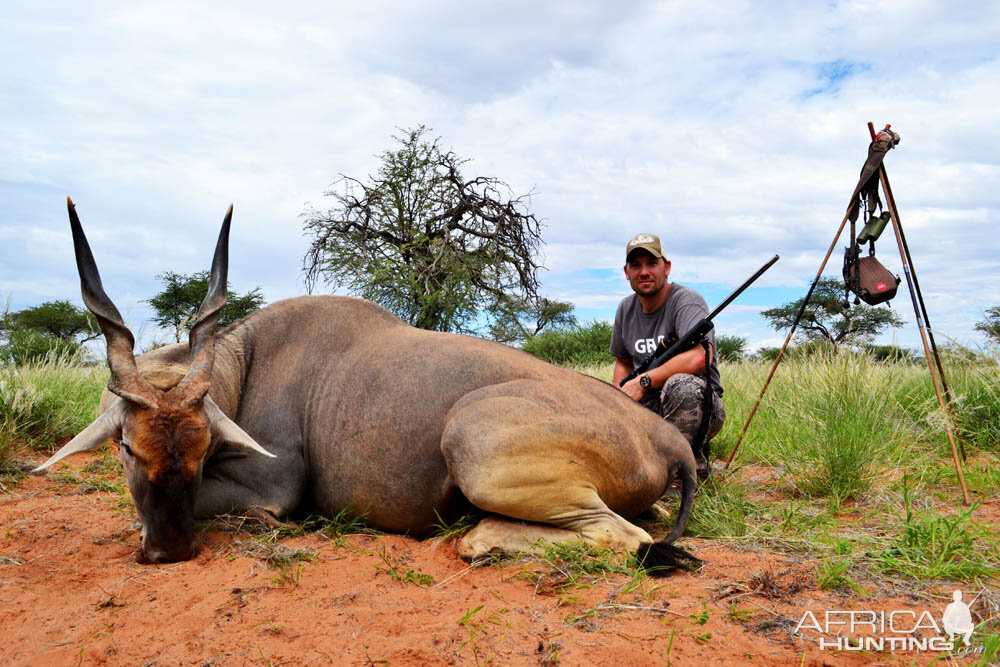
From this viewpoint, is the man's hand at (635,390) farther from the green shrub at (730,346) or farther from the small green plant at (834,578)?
the green shrub at (730,346)

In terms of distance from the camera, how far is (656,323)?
5.69 meters

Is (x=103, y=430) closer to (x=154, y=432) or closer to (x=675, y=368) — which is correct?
(x=154, y=432)

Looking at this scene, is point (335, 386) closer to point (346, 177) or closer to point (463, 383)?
point (463, 383)

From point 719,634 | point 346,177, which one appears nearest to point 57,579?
point 719,634

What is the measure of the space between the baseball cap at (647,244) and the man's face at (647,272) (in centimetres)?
4

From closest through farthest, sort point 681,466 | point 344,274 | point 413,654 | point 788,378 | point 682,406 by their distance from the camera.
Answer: point 413,654 < point 681,466 < point 682,406 < point 788,378 < point 344,274

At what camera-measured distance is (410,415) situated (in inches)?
156

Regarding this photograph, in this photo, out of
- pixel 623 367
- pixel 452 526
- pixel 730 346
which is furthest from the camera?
pixel 730 346

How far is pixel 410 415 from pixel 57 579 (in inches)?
73.5

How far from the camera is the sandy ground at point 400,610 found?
249cm

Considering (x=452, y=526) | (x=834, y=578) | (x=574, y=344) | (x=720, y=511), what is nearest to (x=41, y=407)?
(x=452, y=526)

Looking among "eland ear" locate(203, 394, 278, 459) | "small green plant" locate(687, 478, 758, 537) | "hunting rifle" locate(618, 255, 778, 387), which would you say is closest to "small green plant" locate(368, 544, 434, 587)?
"eland ear" locate(203, 394, 278, 459)

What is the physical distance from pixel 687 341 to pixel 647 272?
671mm

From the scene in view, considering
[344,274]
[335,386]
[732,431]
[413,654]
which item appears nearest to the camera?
[413,654]
